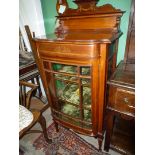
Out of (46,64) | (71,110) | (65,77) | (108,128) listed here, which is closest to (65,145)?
(71,110)

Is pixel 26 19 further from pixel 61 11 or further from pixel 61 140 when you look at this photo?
pixel 61 140

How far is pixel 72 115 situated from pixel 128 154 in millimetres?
661

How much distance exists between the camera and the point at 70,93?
149 cm

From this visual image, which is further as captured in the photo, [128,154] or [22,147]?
[22,147]

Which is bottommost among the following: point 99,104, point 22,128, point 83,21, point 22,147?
point 22,147

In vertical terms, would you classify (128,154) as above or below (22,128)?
below

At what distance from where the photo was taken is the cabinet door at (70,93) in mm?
1216

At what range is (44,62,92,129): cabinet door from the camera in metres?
1.22

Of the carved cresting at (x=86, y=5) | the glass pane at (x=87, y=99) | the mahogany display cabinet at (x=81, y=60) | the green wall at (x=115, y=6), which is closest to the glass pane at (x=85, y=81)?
the mahogany display cabinet at (x=81, y=60)

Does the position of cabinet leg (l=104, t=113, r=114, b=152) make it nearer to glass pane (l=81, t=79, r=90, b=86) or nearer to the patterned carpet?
the patterned carpet

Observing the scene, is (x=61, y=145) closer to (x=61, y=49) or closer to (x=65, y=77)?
(x=65, y=77)

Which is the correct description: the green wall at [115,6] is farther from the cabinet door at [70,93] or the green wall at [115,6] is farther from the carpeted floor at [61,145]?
the carpeted floor at [61,145]
